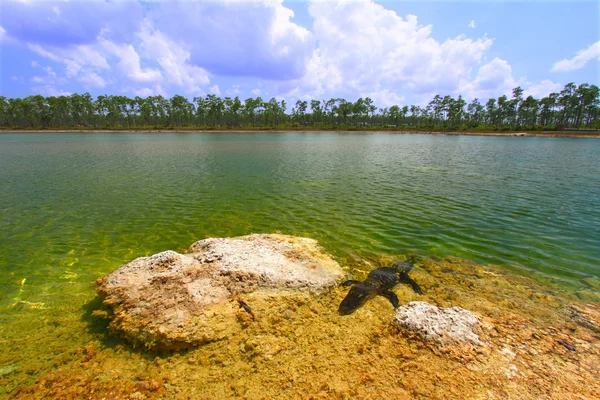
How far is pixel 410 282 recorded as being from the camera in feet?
22.5

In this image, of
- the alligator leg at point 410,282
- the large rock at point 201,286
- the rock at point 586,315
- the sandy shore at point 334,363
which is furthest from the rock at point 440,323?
the rock at point 586,315

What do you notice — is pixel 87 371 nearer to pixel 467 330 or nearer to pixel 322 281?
pixel 322 281

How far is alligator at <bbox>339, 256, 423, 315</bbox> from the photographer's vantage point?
19.1 feet

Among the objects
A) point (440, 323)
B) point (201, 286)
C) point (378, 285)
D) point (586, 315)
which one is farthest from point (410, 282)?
point (201, 286)

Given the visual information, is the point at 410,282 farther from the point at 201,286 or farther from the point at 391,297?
the point at 201,286

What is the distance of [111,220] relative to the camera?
36.9 feet

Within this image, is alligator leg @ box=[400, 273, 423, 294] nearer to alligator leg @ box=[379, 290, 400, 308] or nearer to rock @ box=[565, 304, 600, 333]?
alligator leg @ box=[379, 290, 400, 308]

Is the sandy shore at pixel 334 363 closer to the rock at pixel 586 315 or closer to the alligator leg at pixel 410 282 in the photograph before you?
the rock at pixel 586 315

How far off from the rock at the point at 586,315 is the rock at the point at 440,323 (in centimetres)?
225

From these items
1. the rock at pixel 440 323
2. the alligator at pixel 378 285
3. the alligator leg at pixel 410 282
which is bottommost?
the alligator leg at pixel 410 282

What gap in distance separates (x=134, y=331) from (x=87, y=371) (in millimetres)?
789

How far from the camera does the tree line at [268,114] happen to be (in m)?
114

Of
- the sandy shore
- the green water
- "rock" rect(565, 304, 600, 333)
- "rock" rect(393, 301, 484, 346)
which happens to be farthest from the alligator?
"rock" rect(565, 304, 600, 333)

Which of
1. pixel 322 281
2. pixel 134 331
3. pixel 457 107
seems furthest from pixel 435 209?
pixel 457 107
